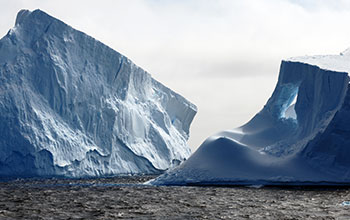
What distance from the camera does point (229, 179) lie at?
1825 centimetres

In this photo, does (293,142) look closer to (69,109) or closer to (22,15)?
(69,109)

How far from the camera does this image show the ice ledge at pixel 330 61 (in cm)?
1916

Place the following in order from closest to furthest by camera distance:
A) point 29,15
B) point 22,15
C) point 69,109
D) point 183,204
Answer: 1. point 183,204
2. point 69,109
3. point 29,15
4. point 22,15

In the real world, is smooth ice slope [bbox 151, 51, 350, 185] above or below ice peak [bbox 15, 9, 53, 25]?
below

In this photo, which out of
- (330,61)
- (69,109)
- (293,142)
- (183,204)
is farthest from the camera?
(69,109)

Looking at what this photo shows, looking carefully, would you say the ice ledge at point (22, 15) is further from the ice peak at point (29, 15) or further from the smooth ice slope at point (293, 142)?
the smooth ice slope at point (293, 142)

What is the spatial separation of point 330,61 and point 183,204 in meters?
10.1

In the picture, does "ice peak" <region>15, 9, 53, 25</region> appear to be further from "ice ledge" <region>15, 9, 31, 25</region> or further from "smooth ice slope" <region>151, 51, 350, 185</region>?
"smooth ice slope" <region>151, 51, 350, 185</region>

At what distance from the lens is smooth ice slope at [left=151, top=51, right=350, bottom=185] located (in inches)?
691

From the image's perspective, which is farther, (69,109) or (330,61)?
(69,109)

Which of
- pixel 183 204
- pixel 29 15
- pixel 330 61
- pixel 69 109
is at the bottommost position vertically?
pixel 183 204

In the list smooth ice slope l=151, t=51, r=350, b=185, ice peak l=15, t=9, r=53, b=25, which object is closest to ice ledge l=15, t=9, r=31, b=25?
ice peak l=15, t=9, r=53, b=25

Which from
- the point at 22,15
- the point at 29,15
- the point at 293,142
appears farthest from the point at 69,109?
the point at 293,142

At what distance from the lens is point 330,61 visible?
66.0ft
